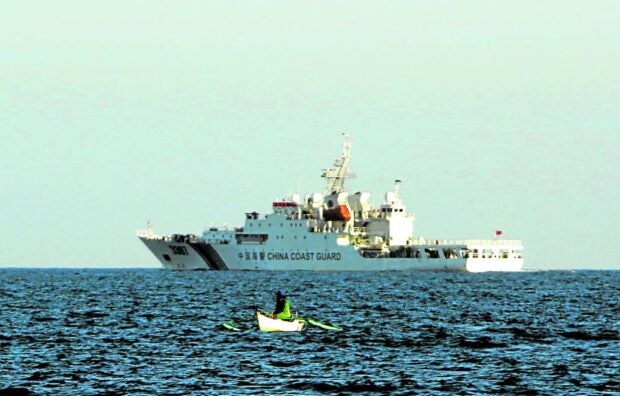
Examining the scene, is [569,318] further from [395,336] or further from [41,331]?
[41,331]

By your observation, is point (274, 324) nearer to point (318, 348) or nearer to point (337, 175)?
point (318, 348)

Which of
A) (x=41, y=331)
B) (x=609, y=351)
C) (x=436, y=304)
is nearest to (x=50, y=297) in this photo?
(x=436, y=304)

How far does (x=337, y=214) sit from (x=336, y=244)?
4137 millimetres

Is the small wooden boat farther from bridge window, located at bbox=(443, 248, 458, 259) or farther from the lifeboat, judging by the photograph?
the lifeboat

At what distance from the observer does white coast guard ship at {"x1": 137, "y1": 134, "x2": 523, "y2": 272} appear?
15888cm

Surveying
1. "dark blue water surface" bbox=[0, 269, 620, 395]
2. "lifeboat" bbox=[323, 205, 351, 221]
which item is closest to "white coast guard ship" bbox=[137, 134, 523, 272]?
"lifeboat" bbox=[323, 205, 351, 221]

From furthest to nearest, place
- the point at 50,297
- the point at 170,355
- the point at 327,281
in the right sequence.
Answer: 1. the point at 327,281
2. the point at 50,297
3. the point at 170,355

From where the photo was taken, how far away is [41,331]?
6162 centimetres

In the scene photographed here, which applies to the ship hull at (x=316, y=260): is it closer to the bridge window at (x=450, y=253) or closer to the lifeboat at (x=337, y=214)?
the bridge window at (x=450, y=253)

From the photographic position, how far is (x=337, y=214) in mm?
160500

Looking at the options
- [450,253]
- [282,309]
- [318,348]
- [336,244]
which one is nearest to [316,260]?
[336,244]

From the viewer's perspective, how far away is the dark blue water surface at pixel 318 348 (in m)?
41.4

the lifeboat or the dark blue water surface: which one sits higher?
the lifeboat

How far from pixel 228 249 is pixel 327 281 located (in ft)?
99.3
